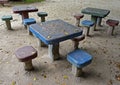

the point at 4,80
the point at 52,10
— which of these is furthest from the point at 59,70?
the point at 52,10

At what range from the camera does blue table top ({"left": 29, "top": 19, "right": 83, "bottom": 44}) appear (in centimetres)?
255

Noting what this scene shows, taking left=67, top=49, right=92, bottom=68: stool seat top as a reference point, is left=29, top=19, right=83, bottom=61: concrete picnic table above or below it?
above

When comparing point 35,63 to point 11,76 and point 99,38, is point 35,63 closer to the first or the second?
point 11,76

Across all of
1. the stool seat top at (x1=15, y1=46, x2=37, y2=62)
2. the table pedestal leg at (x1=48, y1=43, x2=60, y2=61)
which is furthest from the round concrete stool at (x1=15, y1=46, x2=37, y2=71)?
the table pedestal leg at (x1=48, y1=43, x2=60, y2=61)

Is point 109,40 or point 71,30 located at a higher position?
point 71,30

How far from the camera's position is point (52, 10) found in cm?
659

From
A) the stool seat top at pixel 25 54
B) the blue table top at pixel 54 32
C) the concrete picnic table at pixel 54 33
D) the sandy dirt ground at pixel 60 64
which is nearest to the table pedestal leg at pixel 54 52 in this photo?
the concrete picnic table at pixel 54 33

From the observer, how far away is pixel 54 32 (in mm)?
2734

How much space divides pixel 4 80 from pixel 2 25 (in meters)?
2.76

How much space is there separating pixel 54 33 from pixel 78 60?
0.66m

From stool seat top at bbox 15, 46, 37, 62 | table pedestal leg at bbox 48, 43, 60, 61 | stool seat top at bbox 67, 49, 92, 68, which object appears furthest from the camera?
table pedestal leg at bbox 48, 43, 60, 61

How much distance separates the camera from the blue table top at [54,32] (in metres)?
2.55

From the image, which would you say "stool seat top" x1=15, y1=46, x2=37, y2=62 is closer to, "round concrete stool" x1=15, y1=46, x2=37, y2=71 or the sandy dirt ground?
"round concrete stool" x1=15, y1=46, x2=37, y2=71

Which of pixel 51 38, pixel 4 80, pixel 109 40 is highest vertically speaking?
pixel 51 38
